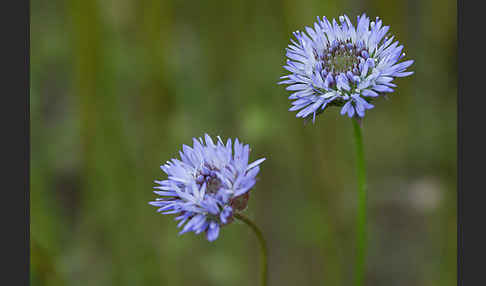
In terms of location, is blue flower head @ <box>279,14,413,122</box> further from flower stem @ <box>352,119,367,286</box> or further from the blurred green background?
the blurred green background

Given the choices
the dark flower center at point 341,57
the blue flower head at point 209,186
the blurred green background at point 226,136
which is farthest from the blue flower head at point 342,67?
the blurred green background at point 226,136

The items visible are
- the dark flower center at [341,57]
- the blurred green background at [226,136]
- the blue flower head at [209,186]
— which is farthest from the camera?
the blurred green background at [226,136]

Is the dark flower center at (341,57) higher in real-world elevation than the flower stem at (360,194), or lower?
higher

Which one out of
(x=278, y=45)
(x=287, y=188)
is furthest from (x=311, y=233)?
(x=278, y=45)

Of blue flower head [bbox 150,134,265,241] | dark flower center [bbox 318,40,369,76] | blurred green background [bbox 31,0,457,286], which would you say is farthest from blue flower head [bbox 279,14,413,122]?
blurred green background [bbox 31,0,457,286]

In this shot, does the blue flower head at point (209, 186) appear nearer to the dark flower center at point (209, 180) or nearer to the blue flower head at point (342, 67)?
the dark flower center at point (209, 180)

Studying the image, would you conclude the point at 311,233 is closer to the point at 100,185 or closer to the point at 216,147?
the point at 100,185

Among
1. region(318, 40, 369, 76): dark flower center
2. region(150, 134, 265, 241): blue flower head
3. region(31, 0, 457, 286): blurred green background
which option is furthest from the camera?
region(31, 0, 457, 286): blurred green background
